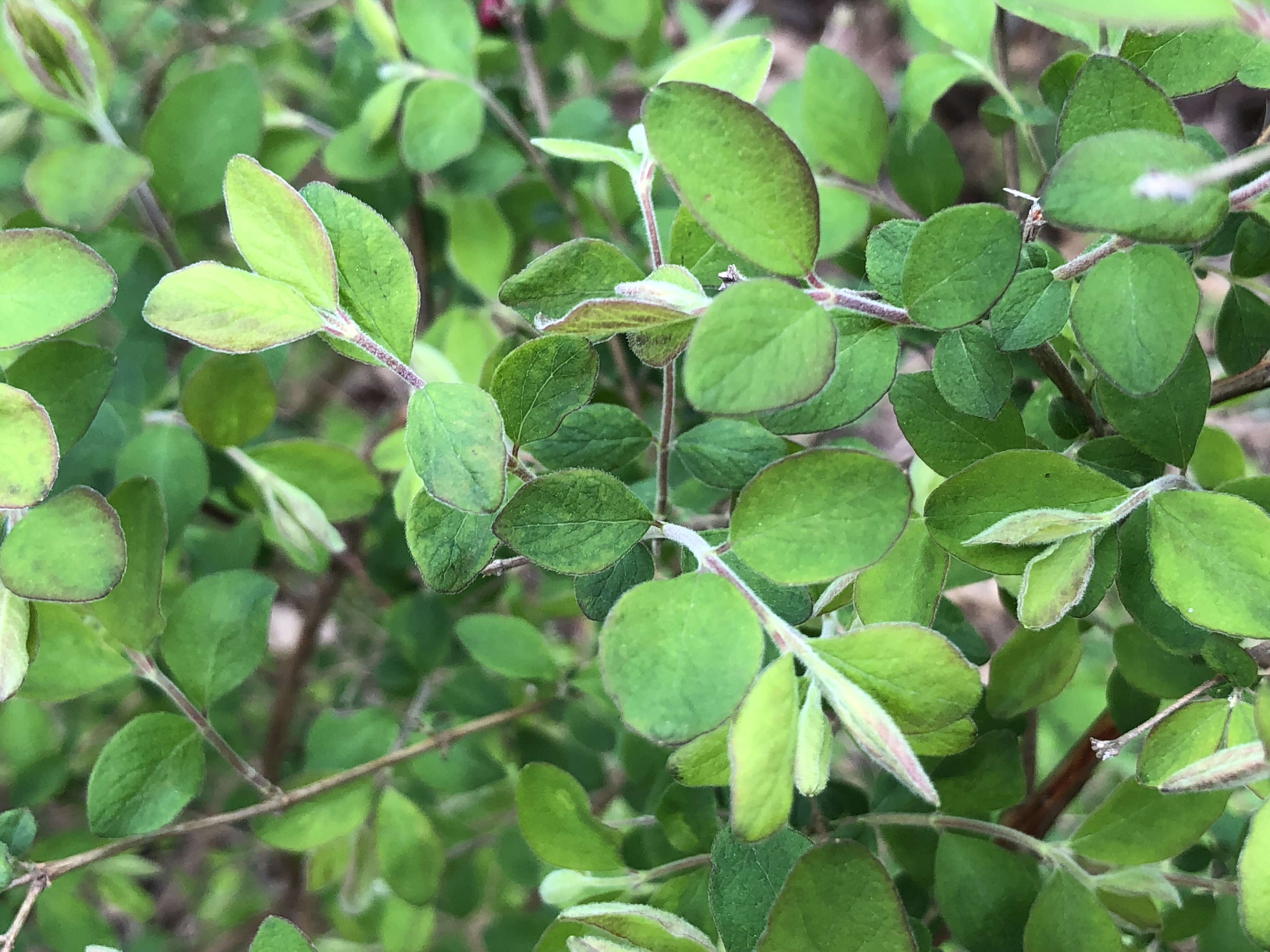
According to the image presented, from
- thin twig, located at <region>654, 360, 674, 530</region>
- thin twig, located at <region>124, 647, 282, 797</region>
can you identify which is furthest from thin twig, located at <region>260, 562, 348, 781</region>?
thin twig, located at <region>654, 360, 674, 530</region>

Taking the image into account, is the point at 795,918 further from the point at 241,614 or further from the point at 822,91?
the point at 822,91

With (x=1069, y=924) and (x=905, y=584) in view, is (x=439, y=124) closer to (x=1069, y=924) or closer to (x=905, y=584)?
(x=905, y=584)

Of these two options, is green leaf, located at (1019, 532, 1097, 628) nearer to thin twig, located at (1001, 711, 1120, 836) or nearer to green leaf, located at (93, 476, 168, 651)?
thin twig, located at (1001, 711, 1120, 836)

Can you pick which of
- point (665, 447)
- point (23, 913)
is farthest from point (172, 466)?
point (665, 447)

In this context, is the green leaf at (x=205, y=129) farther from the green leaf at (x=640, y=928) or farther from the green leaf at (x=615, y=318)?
the green leaf at (x=640, y=928)

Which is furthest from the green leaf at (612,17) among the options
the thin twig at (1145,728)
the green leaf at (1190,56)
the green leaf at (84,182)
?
the thin twig at (1145,728)

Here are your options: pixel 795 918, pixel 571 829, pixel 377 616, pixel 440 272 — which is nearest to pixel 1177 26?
pixel 795 918
